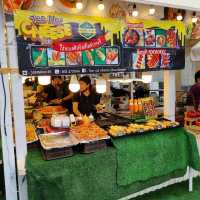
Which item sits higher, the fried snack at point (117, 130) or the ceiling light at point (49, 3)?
the ceiling light at point (49, 3)

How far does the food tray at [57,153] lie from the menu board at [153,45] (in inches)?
48.2

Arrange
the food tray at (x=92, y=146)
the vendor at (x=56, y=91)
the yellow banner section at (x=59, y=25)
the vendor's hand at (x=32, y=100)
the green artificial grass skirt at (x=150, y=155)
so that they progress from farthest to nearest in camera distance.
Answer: the vendor at (x=56, y=91)
the vendor's hand at (x=32, y=100)
the green artificial grass skirt at (x=150, y=155)
the food tray at (x=92, y=146)
the yellow banner section at (x=59, y=25)

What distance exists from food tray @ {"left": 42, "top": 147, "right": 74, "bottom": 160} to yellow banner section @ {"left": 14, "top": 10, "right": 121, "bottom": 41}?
1.13 m

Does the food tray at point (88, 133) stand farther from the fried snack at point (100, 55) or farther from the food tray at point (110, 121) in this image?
the fried snack at point (100, 55)

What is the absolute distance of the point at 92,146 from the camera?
2.92 m

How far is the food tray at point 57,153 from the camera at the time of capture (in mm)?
2695

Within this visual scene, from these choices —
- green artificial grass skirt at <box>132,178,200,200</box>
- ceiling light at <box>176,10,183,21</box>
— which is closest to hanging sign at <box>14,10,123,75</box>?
ceiling light at <box>176,10,183,21</box>

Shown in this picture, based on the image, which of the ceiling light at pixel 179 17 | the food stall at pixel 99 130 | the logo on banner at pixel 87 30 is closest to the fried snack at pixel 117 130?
the food stall at pixel 99 130

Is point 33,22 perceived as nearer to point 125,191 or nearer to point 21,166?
point 21,166

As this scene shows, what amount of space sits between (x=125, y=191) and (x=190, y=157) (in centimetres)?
107

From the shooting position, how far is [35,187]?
262 centimetres

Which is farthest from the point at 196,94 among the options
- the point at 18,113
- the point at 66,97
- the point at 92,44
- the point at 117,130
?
the point at 18,113

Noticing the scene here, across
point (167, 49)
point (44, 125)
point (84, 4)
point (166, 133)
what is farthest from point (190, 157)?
point (84, 4)

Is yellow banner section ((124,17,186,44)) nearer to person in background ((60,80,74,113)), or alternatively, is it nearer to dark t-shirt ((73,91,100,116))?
dark t-shirt ((73,91,100,116))
